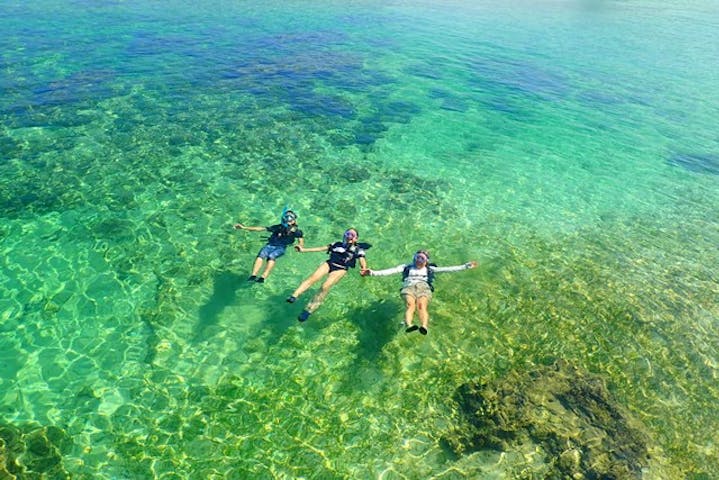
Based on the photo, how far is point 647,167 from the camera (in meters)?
26.2

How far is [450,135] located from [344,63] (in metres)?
17.0

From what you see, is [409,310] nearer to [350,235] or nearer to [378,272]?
[378,272]

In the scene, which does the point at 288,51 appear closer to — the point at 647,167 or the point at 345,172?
the point at 345,172

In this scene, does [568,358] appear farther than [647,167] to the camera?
No

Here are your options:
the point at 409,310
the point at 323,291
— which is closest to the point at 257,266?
the point at 323,291

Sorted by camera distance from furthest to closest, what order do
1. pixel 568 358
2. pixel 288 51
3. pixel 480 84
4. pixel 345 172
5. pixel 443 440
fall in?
pixel 288 51 < pixel 480 84 < pixel 345 172 < pixel 568 358 < pixel 443 440

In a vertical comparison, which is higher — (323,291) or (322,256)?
(323,291)

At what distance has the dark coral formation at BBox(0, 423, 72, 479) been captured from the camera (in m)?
9.08

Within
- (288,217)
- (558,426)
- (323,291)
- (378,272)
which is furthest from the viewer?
(288,217)

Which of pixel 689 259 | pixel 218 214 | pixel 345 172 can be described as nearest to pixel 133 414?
pixel 218 214

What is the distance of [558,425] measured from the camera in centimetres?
1041

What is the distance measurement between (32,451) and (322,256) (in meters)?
10.0

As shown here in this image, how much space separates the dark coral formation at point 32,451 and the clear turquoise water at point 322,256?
5.5 inches

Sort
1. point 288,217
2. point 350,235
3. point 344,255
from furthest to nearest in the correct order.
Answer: point 288,217 → point 344,255 → point 350,235
